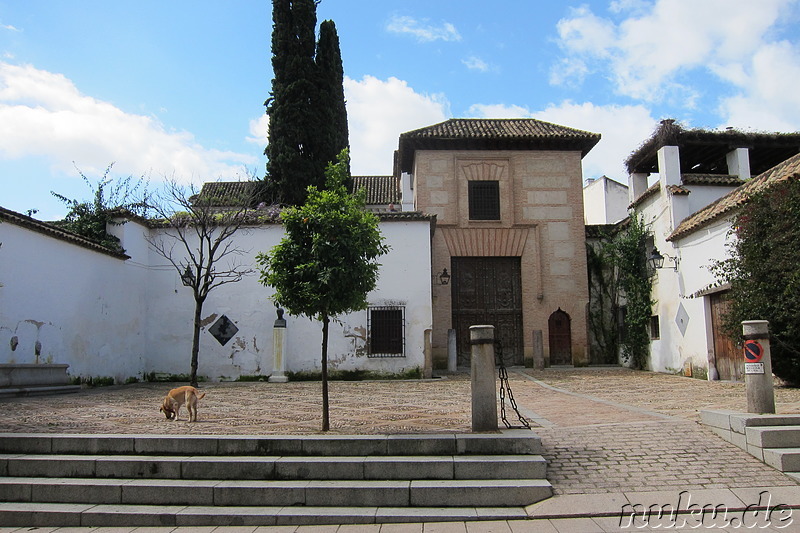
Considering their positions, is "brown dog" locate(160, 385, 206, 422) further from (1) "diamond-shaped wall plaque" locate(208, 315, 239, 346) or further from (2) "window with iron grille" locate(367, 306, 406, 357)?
(2) "window with iron grille" locate(367, 306, 406, 357)

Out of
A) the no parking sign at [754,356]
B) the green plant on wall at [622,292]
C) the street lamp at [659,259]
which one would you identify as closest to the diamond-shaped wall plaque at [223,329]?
the street lamp at [659,259]

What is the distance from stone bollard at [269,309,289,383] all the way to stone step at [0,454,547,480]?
9.19 m

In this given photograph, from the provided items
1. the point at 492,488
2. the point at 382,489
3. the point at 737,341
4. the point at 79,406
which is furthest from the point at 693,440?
the point at 79,406

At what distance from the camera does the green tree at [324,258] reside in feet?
21.6

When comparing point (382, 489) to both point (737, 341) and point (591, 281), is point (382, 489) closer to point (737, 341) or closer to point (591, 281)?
point (737, 341)

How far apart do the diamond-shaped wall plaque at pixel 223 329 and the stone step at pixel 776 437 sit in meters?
12.6

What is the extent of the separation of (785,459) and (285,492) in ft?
15.6

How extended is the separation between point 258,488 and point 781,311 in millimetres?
9278

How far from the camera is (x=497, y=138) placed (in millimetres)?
19438

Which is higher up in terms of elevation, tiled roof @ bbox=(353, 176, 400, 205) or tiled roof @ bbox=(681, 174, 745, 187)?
tiled roof @ bbox=(353, 176, 400, 205)

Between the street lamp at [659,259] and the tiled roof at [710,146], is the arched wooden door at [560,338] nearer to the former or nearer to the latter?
the street lamp at [659,259]

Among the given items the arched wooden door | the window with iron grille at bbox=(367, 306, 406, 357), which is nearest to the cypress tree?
the window with iron grille at bbox=(367, 306, 406, 357)

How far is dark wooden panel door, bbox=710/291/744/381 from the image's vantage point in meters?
12.4

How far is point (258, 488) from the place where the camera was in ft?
17.3
